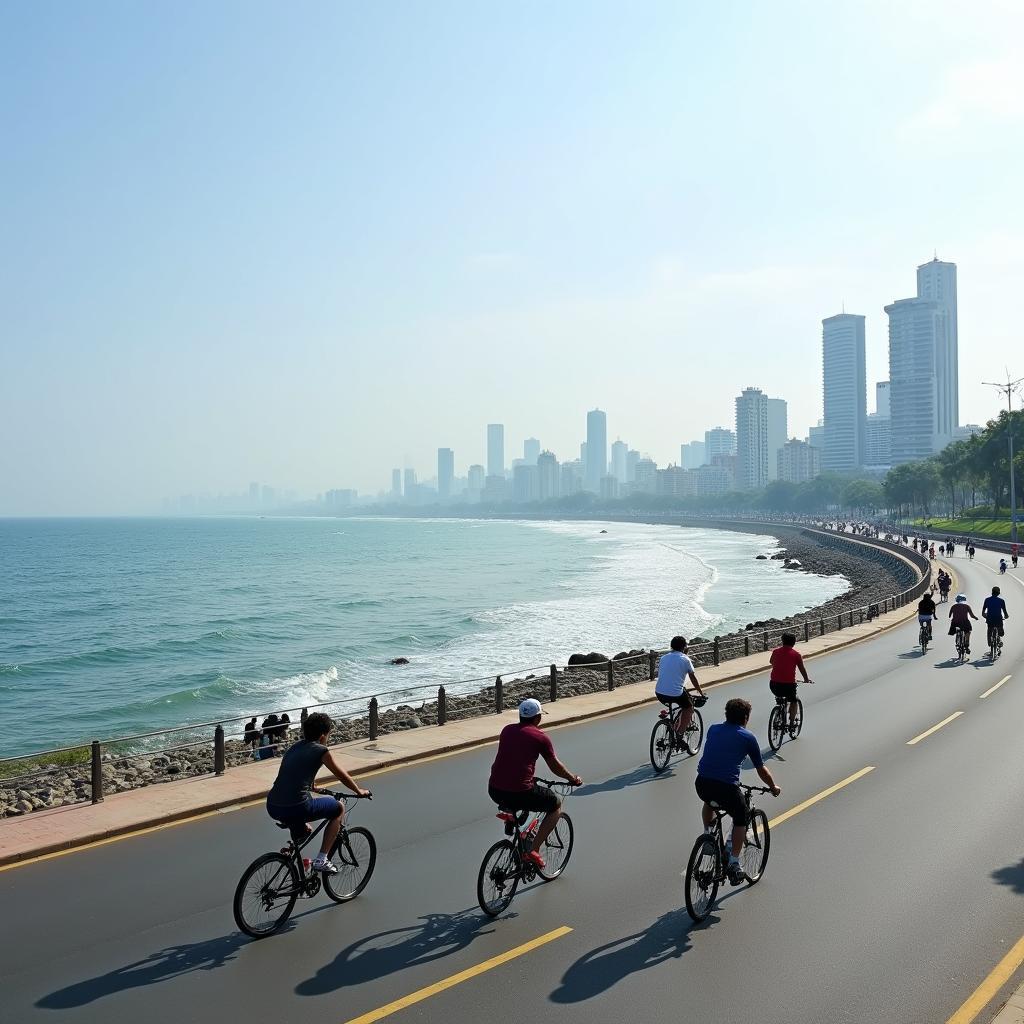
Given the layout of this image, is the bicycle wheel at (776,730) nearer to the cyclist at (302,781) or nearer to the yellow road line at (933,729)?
the yellow road line at (933,729)

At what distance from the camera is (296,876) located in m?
7.80

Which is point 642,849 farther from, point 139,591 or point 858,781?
point 139,591

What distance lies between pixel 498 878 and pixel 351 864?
1490 mm

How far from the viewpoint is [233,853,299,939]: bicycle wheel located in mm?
7473

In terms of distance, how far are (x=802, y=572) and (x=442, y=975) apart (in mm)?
89499

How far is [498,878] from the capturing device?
8.02m

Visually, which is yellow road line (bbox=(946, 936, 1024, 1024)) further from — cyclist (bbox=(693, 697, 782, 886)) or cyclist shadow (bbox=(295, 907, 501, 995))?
cyclist shadow (bbox=(295, 907, 501, 995))

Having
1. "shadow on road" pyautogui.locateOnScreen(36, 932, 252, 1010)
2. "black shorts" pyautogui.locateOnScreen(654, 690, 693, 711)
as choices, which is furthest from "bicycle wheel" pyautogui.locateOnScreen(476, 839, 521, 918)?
"black shorts" pyautogui.locateOnScreen(654, 690, 693, 711)

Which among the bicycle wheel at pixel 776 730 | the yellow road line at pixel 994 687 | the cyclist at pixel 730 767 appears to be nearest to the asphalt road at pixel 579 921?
the cyclist at pixel 730 767

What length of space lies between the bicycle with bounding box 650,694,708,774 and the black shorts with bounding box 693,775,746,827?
18.1 ft

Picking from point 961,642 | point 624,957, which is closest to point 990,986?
point 624,957

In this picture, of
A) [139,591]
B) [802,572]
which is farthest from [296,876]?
[802,572]

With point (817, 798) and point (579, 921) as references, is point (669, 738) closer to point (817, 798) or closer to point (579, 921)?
point (817, 798)

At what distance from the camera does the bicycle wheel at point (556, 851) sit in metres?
8.88
